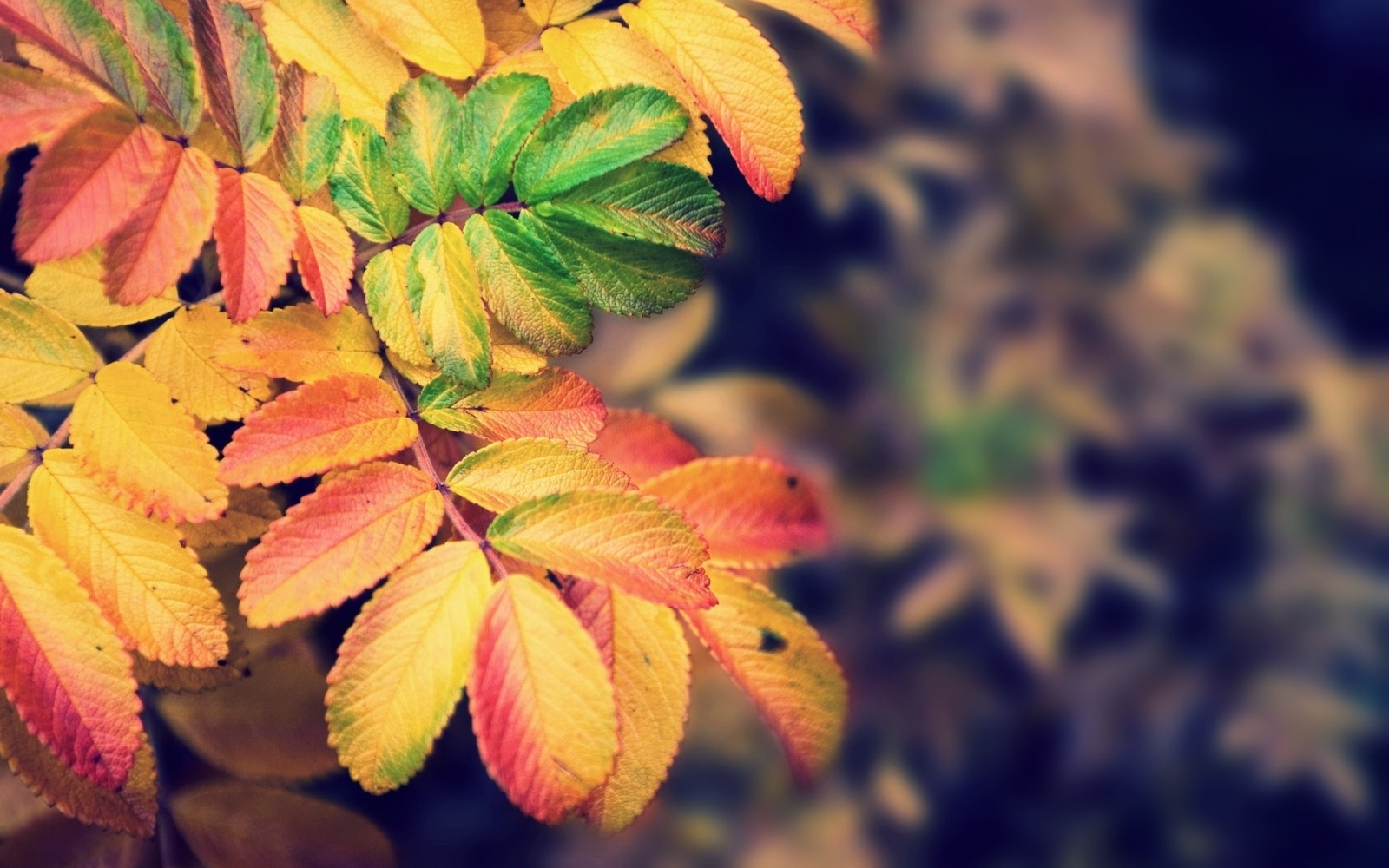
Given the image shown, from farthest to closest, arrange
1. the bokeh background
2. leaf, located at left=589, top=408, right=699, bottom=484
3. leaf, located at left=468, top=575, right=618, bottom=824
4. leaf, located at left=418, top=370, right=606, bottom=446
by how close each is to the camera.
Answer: the bokeh background, leaf, located at left=589, top=408, right=699, bottom=484, leaf, located at left=418, top=370, right=606, bottom=446, leaf, located at left=468, top=575, right=618, bottom=824

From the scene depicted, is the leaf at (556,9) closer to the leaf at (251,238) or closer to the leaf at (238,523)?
the leaf at (251,238)

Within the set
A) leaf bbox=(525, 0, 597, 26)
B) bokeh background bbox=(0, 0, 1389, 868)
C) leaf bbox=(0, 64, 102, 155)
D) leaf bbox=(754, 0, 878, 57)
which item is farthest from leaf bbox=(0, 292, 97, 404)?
bokeh background bbox=(0, 0, 1389, 868)

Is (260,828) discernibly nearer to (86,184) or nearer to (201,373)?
(201,373)

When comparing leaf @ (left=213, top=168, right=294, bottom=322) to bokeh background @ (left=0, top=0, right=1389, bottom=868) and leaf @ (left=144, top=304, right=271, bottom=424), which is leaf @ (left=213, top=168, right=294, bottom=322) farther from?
bokeh background @ (left=0, top=0, right=1389, bottom=868)

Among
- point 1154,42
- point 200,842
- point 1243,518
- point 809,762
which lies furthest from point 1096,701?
point 200,842

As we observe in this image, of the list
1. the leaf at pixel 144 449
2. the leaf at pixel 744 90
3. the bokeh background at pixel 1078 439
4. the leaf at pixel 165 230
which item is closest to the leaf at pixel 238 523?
the leaf at pixel 144 449

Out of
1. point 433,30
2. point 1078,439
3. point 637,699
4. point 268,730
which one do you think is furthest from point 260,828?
point 1078,439
